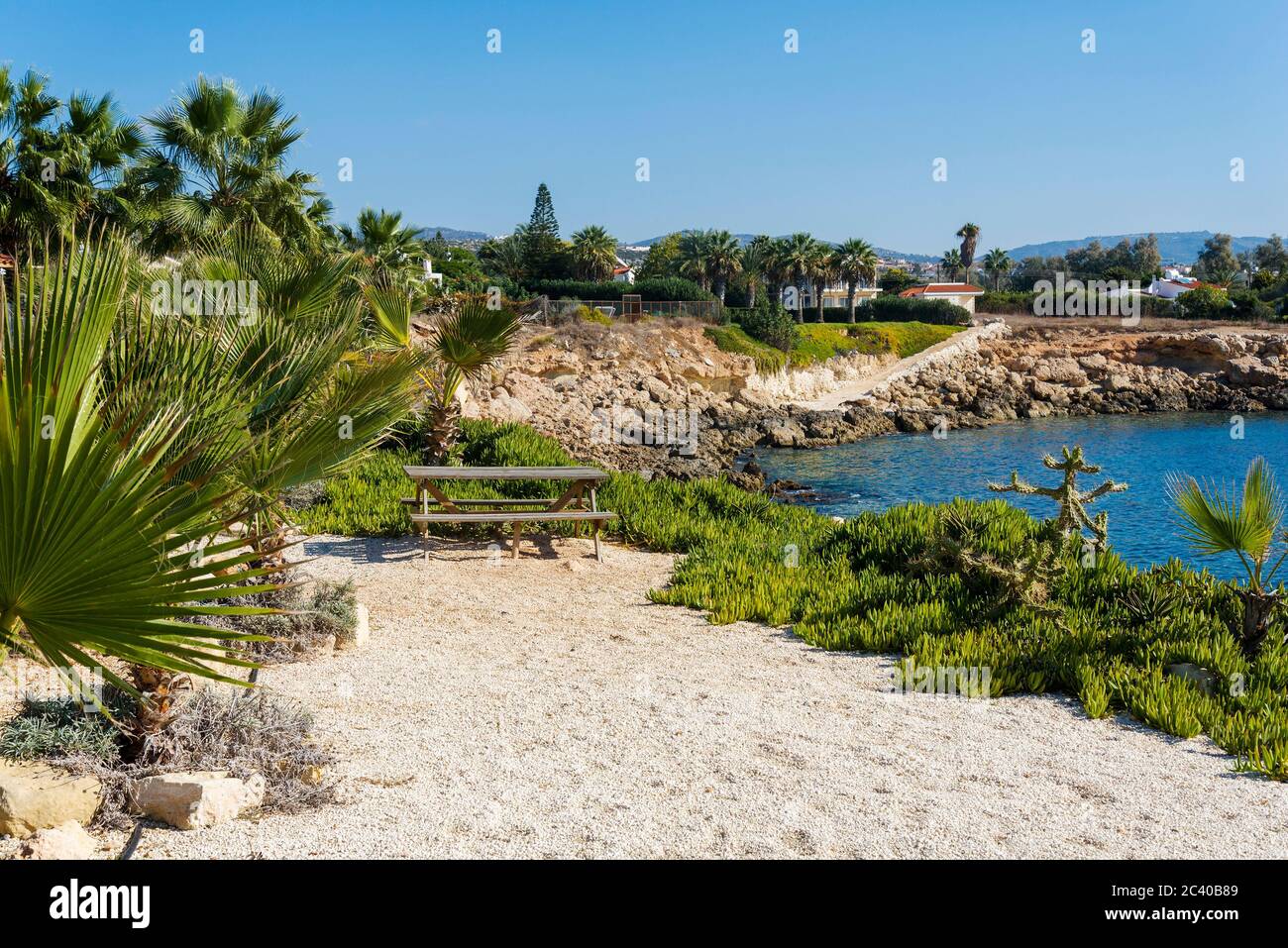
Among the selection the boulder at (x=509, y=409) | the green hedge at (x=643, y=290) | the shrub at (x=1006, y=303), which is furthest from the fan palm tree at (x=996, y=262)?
the boulder at (x=509, y=409)

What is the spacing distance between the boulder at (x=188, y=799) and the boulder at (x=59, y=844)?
1.01 feet

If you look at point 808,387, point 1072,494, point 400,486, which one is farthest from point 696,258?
point 1072,494

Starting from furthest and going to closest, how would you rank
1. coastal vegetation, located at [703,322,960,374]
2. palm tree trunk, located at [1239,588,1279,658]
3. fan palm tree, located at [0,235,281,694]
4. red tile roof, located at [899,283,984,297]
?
red tile roof, located at [899,283,984,297] → coastal vegetation, located at [703,322,960,374] → palm tree trunk, located at [1239,588,1279,658] → fan palm tree, located at [0,235,281,694]

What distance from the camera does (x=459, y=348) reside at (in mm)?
14750

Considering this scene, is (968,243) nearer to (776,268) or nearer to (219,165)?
(776,268)

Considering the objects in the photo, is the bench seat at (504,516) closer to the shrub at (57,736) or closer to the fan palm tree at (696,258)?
the shrub at (57,736)

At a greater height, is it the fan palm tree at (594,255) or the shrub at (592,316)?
the fan palm tree at (594,255)

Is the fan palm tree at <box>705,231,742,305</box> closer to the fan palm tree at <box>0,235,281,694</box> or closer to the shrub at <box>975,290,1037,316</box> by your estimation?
the shrub at <box>975,290,1037,316</box>

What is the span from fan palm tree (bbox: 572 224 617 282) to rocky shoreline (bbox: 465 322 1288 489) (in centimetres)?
2093

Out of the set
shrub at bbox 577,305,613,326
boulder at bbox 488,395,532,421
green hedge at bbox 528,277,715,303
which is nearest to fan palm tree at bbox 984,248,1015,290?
green hedge at bbox 528,277,715,303

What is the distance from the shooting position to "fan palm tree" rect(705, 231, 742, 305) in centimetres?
6706

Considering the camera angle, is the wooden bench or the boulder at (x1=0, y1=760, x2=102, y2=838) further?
the wooden bench

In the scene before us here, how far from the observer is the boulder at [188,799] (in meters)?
4.41

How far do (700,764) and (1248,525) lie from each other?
4897 millimetres
